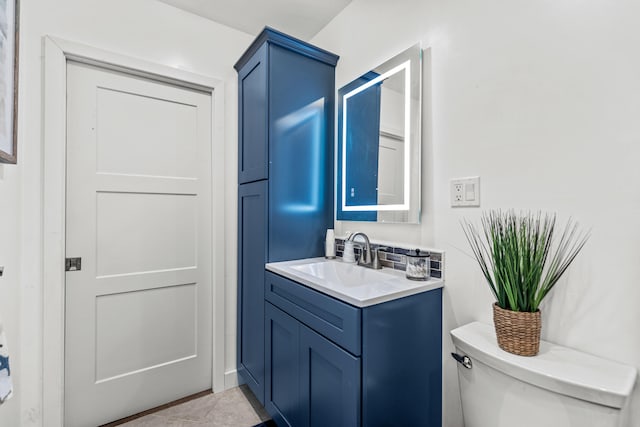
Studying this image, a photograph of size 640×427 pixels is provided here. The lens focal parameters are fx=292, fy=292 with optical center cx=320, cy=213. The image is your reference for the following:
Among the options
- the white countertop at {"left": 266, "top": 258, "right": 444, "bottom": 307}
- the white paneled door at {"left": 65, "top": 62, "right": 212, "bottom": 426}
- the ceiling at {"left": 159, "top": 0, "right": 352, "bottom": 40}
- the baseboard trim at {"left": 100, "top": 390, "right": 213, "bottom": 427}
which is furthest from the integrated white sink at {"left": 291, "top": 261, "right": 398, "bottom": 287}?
the ceiling at {"left": 159, "top": 0, "right": 352, "bottom": 40}

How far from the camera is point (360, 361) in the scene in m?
0.97

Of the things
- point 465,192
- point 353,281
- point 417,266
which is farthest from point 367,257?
point 465,192

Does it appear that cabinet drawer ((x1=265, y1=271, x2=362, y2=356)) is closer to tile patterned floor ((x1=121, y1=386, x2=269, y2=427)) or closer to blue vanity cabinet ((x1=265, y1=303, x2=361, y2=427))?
blue vanity cabinet ((x1=265, y1=303, x2=361, y2=427))

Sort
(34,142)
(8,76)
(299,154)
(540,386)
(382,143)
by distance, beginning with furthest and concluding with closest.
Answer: (299,154) < (382,143) < (34,142) < (8,76) < (540,386)

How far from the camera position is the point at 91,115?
5.18 feet

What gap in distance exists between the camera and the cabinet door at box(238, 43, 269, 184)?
1606mm

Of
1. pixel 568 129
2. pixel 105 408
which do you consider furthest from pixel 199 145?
pixel 568 129

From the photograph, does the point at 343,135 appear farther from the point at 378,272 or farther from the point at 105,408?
the point at 105,408

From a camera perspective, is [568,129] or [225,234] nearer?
[568,129]

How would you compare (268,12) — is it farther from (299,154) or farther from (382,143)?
(382,143)

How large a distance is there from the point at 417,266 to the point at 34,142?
6.14 feet

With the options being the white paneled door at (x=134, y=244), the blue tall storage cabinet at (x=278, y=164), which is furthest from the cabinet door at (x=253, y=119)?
the white paneled door at (x=134, y=244)

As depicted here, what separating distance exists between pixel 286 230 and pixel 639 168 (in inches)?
53.7

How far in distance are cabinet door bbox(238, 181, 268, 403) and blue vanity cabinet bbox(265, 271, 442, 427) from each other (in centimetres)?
Result: 28
